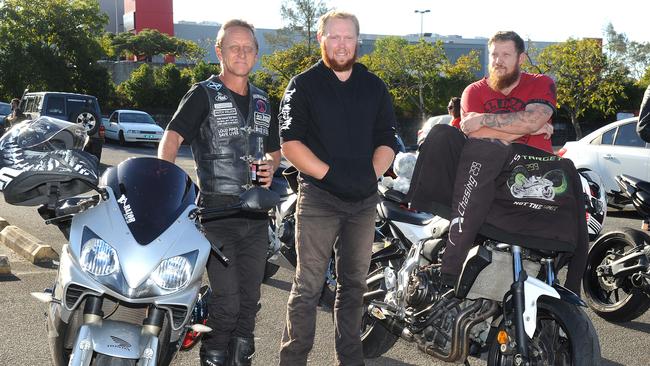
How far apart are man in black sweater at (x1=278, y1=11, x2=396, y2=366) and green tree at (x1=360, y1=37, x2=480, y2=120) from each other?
1464 inches

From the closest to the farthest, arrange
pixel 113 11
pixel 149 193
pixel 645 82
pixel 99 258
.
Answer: pixel 99 258
pixel 149 193
pixel 645 82
pixel 113 11

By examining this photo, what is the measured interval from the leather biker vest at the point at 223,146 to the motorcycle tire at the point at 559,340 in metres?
1.62

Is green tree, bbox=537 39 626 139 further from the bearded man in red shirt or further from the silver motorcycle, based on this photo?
the silver motorcycle

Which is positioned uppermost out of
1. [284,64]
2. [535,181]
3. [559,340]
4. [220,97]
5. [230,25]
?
[230,25]

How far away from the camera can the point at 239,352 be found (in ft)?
13.8

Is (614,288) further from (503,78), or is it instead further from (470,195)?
(470,195)

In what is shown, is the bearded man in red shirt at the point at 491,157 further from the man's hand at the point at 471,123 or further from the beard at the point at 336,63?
the beard at the point at 336,63

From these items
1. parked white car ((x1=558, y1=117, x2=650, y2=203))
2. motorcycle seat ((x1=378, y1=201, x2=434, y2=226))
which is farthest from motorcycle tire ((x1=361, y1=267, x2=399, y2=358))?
parked white car ((x1=558, y1=117, x2=650, y2=203))

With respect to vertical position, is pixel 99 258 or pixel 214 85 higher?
pixel 214 85

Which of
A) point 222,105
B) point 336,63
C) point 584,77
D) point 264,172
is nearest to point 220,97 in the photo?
point 222,105

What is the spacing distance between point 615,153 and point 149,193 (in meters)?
9.73

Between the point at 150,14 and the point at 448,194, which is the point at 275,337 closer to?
the point at 448,194

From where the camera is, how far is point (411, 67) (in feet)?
140

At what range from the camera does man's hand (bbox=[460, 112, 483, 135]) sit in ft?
14.5
